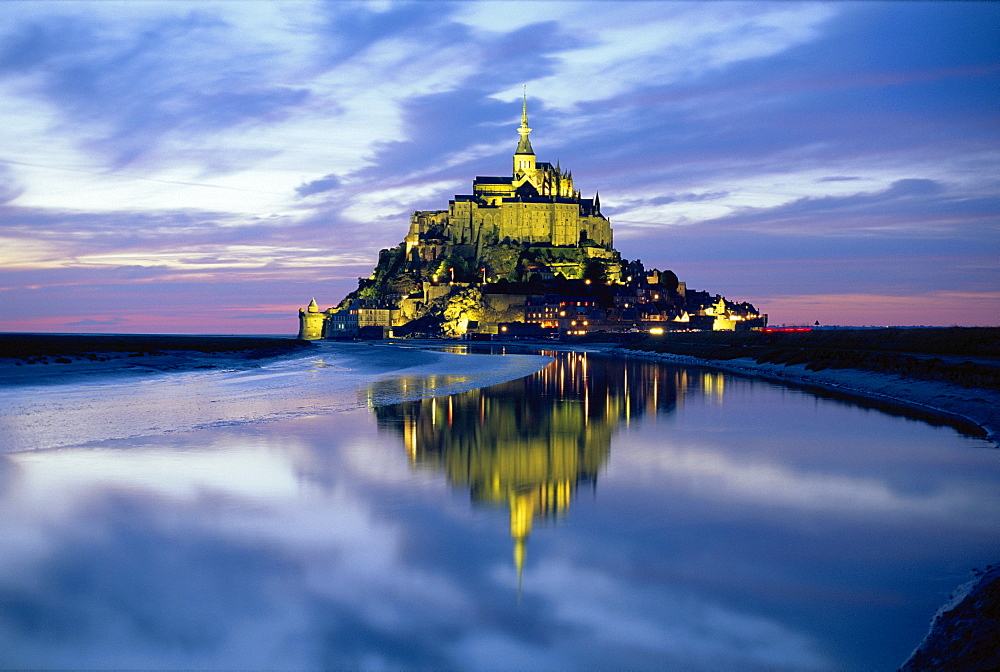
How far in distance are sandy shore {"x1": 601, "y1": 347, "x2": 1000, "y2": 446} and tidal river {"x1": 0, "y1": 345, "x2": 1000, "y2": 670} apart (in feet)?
9.51

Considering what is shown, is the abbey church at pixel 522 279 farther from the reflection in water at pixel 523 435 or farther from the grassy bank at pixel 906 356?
the reflection in water at pixel 523 435

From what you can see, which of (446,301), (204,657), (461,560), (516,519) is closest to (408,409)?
(516,519)

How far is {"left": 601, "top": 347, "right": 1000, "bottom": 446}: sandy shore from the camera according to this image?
18.3m

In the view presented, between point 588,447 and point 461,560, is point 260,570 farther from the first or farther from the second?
point 588,447

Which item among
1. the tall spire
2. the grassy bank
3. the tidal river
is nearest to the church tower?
the tall spire

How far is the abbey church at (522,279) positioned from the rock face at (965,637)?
405 feet

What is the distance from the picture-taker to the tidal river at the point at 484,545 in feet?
18.7

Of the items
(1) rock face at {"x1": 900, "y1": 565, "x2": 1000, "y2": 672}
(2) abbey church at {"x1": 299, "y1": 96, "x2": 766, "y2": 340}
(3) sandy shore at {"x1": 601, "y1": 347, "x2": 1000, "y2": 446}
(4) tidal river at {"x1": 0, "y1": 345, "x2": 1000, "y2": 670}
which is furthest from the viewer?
(2) abbey church at {"x1": 299, "y1": 96, "x2": 766, "y2": 340}

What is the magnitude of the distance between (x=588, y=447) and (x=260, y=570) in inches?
331

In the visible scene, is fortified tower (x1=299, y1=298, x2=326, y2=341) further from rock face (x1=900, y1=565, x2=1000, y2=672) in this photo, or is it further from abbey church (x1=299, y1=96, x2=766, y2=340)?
rock face (x1=900, y1=565, x2=1000, y2=672)

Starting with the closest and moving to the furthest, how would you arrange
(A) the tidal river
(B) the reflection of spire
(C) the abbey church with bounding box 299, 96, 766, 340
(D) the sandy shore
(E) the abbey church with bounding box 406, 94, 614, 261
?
1. (A) the tidal river
2. (B) the reflection of spire
3. (D) the sandy shore
4. (C) the abbey church with bounding box 299, 96, 766, 340
5. (E) the abbey church with bounding box 406, 94, 614, 261

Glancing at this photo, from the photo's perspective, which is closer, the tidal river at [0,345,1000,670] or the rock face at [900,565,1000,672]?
the rock face at [900,565,1000,672]

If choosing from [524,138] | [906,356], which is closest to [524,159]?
[524,138]

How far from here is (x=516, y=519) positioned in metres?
9.06
